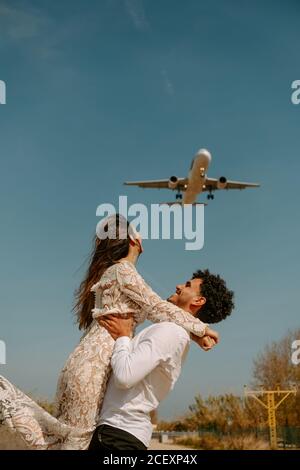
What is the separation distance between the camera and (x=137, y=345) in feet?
7.39

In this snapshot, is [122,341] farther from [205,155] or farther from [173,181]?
[173,181]

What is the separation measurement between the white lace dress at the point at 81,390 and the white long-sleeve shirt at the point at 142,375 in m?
0.08

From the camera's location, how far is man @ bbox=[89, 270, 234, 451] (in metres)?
2.15

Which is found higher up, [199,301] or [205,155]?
[205,155]

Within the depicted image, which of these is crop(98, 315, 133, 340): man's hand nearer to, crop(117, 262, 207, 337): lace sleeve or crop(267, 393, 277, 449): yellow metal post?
crop(117, 262, 207, 337): lace sleeve

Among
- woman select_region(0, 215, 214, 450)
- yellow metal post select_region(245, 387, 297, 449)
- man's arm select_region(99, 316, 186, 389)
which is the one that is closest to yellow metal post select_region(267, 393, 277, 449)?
yellow metal post select_region(245, 387, 297, 449)

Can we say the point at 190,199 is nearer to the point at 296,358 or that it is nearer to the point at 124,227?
the point at 296,358

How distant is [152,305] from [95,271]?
474 millimetres

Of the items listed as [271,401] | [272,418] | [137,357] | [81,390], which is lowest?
[272,418]

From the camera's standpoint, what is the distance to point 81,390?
2.32m

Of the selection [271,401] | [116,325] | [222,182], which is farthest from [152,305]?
[222,182]
